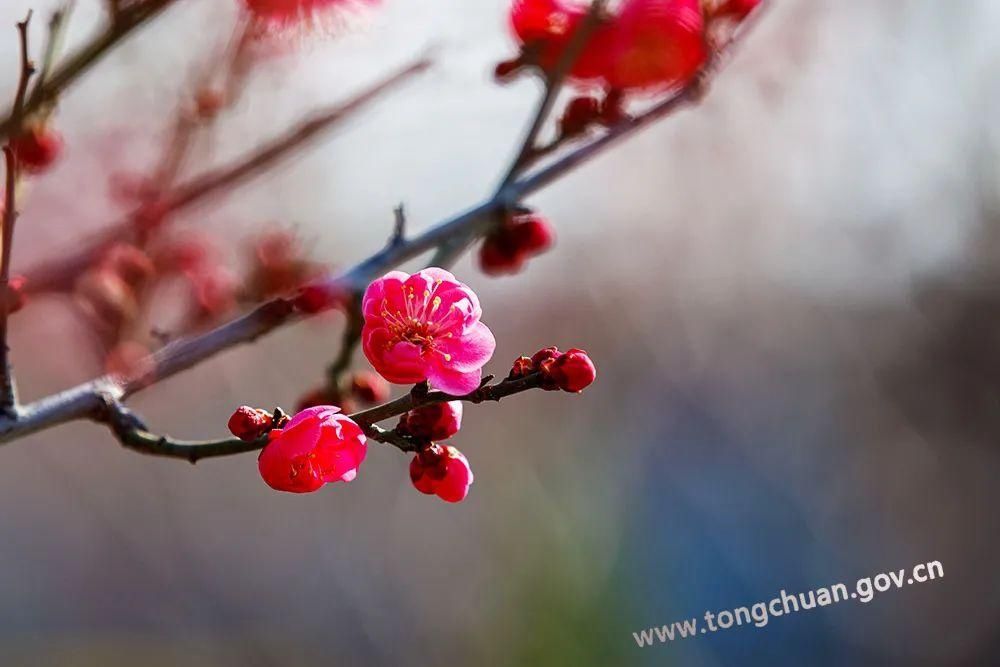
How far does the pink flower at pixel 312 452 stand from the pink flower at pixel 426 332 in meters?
0.05

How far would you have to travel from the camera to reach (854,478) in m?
5.61

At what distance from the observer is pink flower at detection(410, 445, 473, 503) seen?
2.08 ft

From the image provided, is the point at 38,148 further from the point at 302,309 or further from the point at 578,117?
the point at 578,117

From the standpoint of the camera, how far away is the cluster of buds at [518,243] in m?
0.99

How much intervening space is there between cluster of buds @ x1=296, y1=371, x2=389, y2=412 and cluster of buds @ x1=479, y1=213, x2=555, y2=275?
20 cm

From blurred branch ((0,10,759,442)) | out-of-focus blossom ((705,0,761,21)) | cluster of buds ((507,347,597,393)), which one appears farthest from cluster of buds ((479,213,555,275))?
cluster of buds ((507,347,597,393))

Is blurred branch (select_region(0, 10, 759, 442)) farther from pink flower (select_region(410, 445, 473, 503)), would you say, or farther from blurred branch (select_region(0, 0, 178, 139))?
blurred branch (select_region(0, 0, 178, 139))

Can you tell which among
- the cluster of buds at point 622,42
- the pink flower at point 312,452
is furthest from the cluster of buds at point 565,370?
the cluster of buds at point 622,42

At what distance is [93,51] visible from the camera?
0.68 meters

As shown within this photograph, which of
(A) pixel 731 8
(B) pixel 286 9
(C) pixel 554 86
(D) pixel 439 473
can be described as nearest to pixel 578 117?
(C) pixel 554 86

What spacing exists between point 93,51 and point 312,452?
0.37m

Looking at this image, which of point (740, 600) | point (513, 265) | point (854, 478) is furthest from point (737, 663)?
point (513, 265)

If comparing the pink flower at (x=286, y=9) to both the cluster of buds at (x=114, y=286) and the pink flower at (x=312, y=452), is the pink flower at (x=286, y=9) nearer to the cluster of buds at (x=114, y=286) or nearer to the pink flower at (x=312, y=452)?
the cluster of buds at (x=114, y=286)

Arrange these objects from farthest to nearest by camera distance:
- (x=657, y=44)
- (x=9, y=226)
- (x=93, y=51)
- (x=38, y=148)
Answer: (x=657, y=44)
(x=38, y=148)
(x=93, y=51)
(x=9, y=226)
